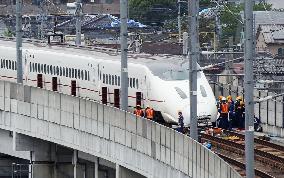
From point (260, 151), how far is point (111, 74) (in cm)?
1285

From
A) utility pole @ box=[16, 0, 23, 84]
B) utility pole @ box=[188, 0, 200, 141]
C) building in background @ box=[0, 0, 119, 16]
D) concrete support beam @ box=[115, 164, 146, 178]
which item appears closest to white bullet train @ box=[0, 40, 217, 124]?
utility pole @ box=[16, 0, 23, 84]

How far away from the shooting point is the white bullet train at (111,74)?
156 ft

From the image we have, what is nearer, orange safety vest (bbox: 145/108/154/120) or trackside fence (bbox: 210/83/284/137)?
orange safety vest (bbox: 145/108/154/120)

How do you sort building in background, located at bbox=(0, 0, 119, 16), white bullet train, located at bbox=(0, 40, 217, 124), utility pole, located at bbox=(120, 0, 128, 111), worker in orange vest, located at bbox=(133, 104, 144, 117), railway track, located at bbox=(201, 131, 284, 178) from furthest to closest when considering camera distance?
1. building in background, located at bbox=(0, 0, 119, 16)
2. white bullet train, located at bbox=(0, 40, 217, 124)
3. worker in orange vest, located at bbox=(133, 104, 144, 117)
4. utility pole, located at bbox=(120, 0, 128, 111)
5. railway track, located at bbox=(201, 131, 284, 178)

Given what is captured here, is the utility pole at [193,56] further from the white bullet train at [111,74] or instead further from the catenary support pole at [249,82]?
the white bullet train at [111,74]

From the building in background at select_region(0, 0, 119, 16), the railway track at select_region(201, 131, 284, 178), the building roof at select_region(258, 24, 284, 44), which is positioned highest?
the building in background at select_region(0, 0, 119, 16)

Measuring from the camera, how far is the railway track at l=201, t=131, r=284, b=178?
124ft

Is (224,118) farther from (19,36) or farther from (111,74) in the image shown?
(19,36)

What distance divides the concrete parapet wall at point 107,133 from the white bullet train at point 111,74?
338 centimetres

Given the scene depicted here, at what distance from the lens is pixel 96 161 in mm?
45219

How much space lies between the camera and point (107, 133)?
42562mm

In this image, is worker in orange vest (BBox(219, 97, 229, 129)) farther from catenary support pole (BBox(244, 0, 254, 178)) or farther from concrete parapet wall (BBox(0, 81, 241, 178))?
catenary support pole (BBox(244, 0, 254, 178))

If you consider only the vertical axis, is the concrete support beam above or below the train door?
below

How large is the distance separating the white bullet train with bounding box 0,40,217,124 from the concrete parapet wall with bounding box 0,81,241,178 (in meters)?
3.38
